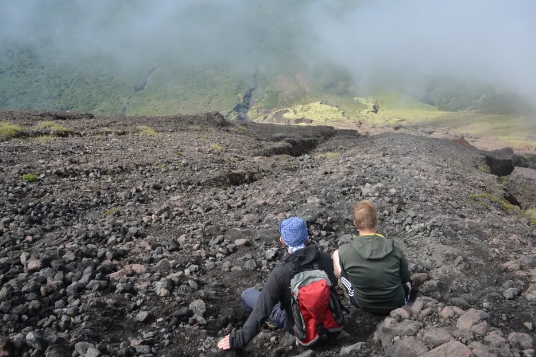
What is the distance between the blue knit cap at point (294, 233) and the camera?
612 cm

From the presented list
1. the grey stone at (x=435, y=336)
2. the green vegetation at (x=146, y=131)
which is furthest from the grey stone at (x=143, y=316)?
the green vegetation at (x=146, y=131)

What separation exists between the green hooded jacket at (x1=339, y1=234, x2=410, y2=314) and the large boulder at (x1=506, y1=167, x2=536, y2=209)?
74.3 ft

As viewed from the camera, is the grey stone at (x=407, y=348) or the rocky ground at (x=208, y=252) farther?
the rocky ground at (x=208, y=252)

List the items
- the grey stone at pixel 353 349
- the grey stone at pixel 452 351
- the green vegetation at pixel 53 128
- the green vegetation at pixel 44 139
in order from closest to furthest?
1. the grey stone at pixel 452 351
2. the grey stone at pixel 353 349
3. the green vegetation at pixel 44 139
4. the green vegetation at pixel 53 128

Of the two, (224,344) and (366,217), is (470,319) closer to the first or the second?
(366,217)

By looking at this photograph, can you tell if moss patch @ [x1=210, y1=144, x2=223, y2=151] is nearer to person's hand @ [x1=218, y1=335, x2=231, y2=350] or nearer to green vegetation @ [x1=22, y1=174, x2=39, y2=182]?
green vegetation @ [x1=22, y1=174, x2=39, y2=182]

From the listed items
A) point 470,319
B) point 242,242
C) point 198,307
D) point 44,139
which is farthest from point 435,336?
point 44,139

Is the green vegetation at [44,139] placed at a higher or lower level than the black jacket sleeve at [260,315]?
higher

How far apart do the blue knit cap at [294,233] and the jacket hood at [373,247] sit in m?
1.00

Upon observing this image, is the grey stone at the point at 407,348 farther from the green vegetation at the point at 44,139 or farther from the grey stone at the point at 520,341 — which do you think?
the green vegetation at the point at 44,139

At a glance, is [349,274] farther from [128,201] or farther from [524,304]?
[128,201]

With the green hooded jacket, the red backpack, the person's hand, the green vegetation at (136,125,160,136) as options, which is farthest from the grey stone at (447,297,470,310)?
the green vegetation at (136,125,160,136)

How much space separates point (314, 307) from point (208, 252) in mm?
4606

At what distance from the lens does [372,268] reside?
21.3ft
